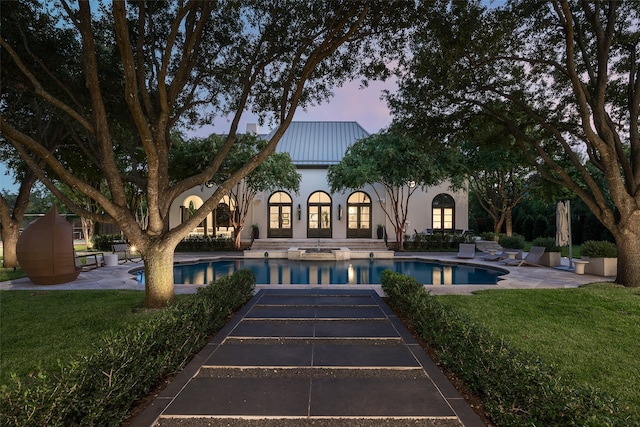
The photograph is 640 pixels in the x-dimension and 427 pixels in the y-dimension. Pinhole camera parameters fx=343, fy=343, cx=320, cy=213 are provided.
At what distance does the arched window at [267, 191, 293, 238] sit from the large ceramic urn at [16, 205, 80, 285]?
14.0 meters

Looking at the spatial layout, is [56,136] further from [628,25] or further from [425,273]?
[628,25]

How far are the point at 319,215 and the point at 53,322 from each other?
18.1 meters

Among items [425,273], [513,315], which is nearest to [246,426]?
[513,315]

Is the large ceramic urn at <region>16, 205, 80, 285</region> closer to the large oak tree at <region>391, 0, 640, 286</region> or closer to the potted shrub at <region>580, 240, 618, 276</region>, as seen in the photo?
the large oak tree at <region>391, 0, 640, 286</region>

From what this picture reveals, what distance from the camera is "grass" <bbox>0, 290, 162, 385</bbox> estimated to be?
4.27 meters

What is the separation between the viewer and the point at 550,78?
1023 centimetres

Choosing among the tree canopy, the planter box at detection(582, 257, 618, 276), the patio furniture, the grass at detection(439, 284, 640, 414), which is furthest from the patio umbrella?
the patio furniture

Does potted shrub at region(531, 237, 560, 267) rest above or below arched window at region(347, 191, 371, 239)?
below

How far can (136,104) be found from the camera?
5.51 m

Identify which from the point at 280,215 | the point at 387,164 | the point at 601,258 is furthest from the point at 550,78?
the point at 280,215

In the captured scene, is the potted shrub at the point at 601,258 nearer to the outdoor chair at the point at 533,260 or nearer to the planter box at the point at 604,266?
the planter box at the point at 604,266

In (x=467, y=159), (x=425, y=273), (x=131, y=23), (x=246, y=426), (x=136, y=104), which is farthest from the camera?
(x=467, y=159)

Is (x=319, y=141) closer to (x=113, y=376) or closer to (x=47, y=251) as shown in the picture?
(x=47, y=251)

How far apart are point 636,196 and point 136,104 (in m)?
11.3
